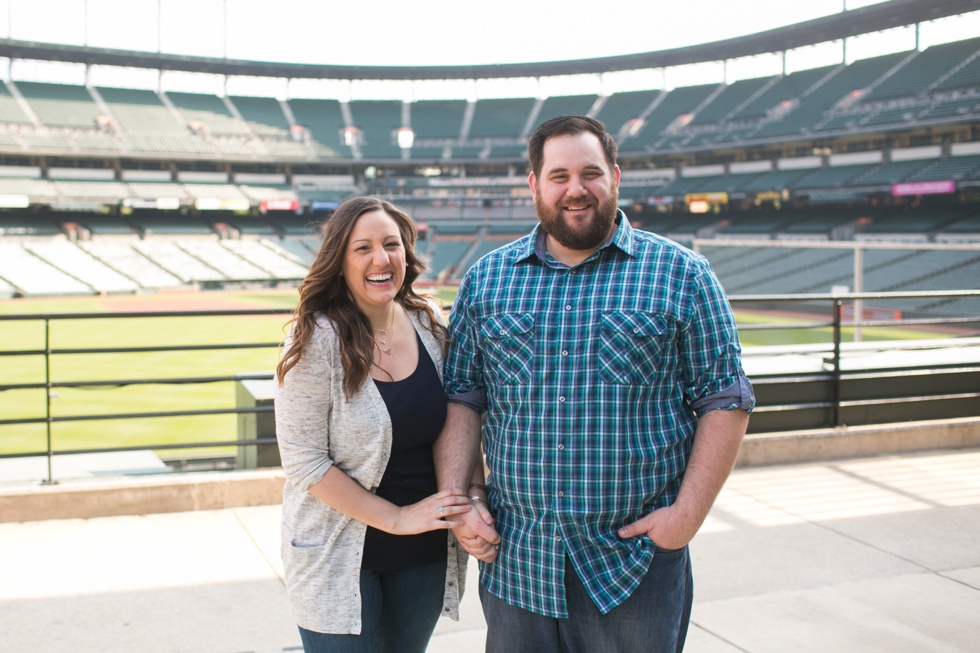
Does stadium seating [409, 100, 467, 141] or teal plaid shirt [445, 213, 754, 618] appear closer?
teal plaid shirt [445, 213, 754, 618]

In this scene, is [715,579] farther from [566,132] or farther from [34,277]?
[34,277]

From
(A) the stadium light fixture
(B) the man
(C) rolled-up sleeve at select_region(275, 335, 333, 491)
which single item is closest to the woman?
(C) rolled-up sleeve at select_region(275, 335, 333, 491)

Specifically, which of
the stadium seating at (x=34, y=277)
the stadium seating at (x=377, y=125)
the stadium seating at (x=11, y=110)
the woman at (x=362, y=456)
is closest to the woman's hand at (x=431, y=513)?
the woman at (x=362, y=456)

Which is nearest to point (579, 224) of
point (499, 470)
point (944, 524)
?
point (499, 470)

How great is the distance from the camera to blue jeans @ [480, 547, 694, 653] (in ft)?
7.03

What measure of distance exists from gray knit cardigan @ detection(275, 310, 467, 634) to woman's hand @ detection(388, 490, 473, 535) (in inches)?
4.3

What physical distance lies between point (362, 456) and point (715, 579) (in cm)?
257

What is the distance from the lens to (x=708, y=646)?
11.3ft

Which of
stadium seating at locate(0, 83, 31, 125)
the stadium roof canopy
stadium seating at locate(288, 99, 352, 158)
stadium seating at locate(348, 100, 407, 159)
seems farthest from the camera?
stadium seating at locate(348, 100, 407, 159)

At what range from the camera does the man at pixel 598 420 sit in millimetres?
2131

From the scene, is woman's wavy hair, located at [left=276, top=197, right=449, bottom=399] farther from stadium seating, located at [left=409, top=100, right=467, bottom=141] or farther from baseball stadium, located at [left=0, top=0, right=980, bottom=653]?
stadium seating, located at [left=409, top=100, right=467, bottom=141]

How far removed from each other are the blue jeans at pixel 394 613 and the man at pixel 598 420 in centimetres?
21

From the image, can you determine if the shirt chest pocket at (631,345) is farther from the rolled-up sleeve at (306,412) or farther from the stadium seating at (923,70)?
the stadium seating at (923,70)

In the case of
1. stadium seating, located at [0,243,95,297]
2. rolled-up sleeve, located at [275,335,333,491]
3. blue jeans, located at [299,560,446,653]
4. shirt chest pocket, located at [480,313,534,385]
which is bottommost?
blue jeans, located at [299,560,446,653]
